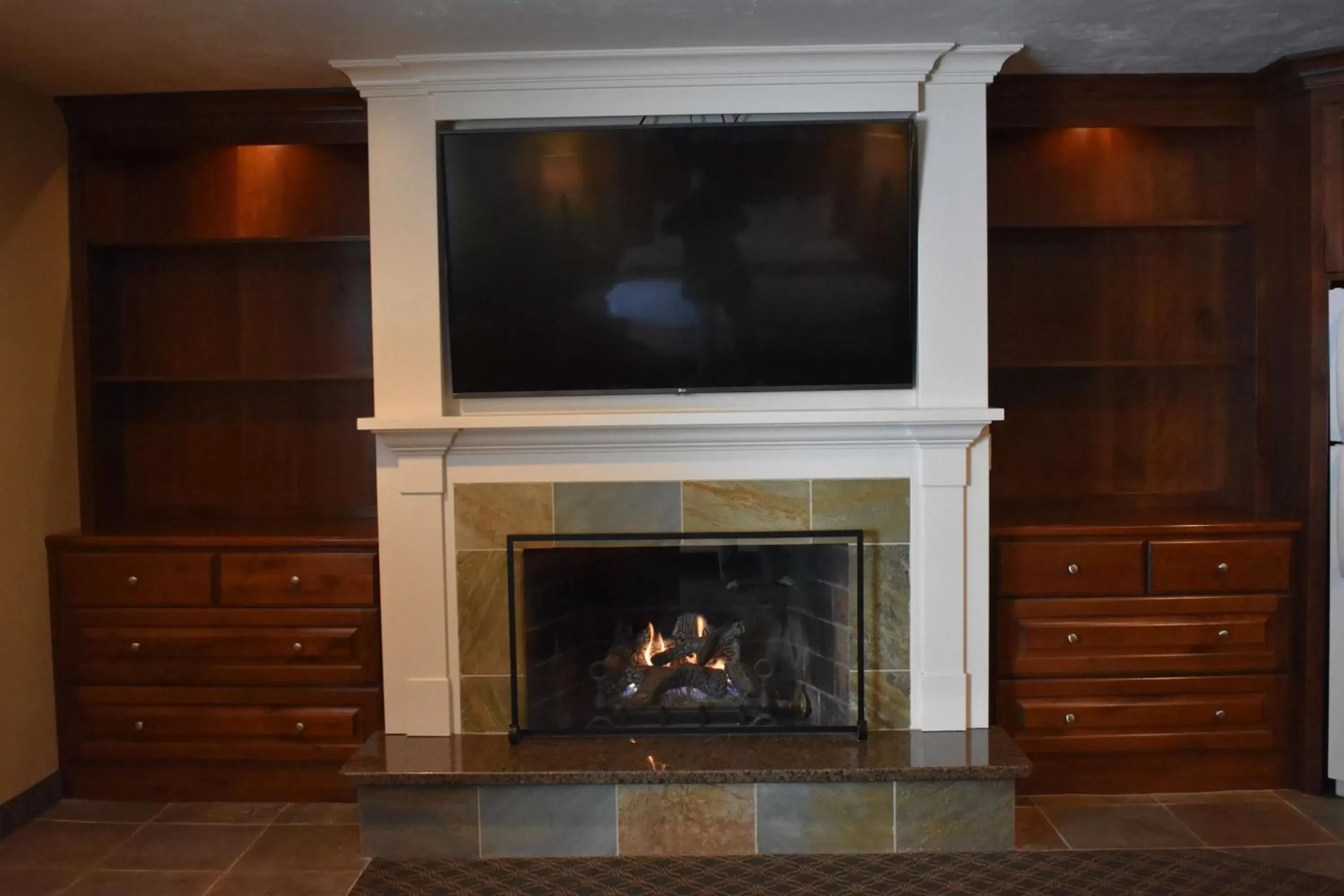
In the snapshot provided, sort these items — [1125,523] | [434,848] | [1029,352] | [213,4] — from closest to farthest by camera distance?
[213,4] < [434,848] < [1125,523] < [1029,352]

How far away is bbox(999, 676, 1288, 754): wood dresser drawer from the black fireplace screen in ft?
1.97

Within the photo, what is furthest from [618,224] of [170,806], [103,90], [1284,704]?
[1284,704]

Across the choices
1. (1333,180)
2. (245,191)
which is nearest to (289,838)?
(245,191)

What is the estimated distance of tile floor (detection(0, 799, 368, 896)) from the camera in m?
2.89

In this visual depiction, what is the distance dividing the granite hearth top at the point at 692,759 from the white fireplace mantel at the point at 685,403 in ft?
0.42

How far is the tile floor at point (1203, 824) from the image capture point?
3.01 m

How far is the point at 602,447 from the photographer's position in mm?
3197

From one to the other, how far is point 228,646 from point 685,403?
1615mm

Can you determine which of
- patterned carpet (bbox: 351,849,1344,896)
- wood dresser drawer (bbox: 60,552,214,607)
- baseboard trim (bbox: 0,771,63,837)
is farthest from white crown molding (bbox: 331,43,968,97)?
baseboard trim (bbox: 0,771,63,837)

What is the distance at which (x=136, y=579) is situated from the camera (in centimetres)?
341

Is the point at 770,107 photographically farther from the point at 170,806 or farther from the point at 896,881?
→ the point at 170,806

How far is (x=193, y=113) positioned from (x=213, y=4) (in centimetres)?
89

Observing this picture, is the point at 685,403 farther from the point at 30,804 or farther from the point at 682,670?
the point at 30,804

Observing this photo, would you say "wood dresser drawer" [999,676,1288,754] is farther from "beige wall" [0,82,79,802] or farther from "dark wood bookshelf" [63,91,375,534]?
"beige wall" [0,82,79,802]
